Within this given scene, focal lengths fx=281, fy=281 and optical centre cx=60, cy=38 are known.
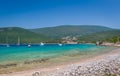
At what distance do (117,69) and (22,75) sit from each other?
1029 cm

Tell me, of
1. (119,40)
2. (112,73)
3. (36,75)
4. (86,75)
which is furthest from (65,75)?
(119,40)

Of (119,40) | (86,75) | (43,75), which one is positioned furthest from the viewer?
(119,40)

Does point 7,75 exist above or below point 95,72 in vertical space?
below

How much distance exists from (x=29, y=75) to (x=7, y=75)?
102 inches

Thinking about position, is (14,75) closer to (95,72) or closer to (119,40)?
(95,72)

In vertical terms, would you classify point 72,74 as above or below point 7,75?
above

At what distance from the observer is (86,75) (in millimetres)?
18047

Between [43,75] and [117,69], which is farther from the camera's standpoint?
[43,75]

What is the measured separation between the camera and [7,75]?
27.0m

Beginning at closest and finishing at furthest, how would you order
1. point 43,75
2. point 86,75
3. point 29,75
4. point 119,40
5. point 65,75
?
point 86,75
point 65,75
point 43,75
point 29,75
point 119,40

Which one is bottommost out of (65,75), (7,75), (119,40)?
(119,40)

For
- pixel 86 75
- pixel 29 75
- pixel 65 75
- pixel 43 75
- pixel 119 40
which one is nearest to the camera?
pixel 86 75

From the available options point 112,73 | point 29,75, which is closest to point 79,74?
point 112,73

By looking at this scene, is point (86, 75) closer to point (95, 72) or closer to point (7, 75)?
point (95, 72)
